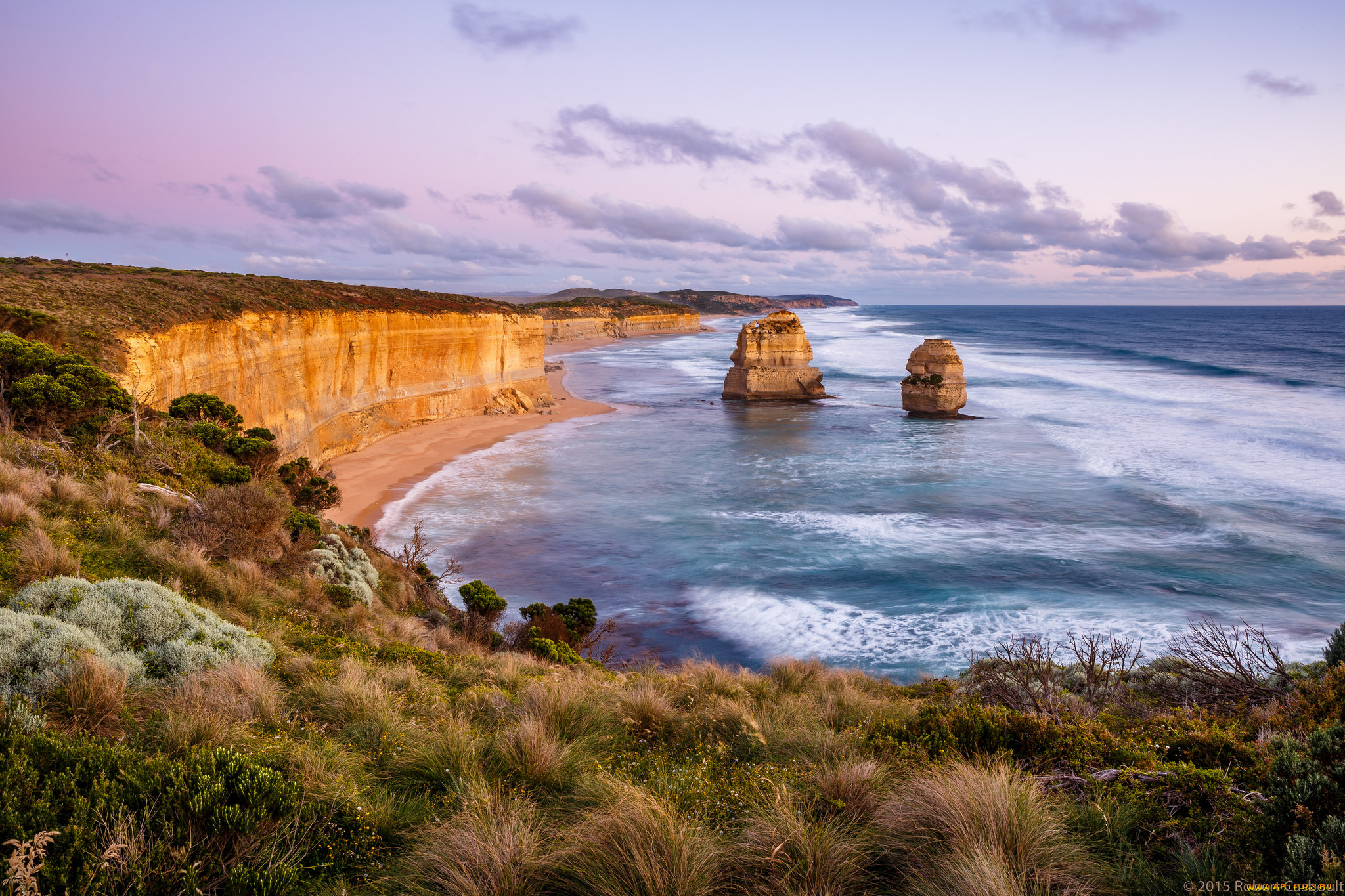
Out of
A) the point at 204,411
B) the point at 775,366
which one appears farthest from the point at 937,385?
the point at 204,411

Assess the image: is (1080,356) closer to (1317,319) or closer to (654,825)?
(654,825)

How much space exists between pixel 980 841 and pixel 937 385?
3989 centimetres

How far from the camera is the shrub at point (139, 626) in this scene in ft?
18.6

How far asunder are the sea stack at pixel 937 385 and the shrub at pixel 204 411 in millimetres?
35249

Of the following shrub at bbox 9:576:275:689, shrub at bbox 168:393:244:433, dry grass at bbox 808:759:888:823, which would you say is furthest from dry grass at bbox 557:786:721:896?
shrub at bbox 168:393:244:433

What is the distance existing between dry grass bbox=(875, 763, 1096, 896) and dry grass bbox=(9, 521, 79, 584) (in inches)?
321

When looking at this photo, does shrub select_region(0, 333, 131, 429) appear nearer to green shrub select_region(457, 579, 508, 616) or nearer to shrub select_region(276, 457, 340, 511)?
shrub select_region(276, 457, 340, 511)

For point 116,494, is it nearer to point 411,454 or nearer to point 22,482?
point 22,482

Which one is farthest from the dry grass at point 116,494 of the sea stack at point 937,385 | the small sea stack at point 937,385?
the sea stack at point 937,385

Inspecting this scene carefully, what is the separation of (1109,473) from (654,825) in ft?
96.5

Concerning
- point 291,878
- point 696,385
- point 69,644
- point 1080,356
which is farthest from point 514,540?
point 1080,356

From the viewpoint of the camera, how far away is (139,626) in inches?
243

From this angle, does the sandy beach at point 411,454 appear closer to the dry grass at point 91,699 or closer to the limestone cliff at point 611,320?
the dry grass at point 91,699

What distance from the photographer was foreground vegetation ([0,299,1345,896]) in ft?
11.3
